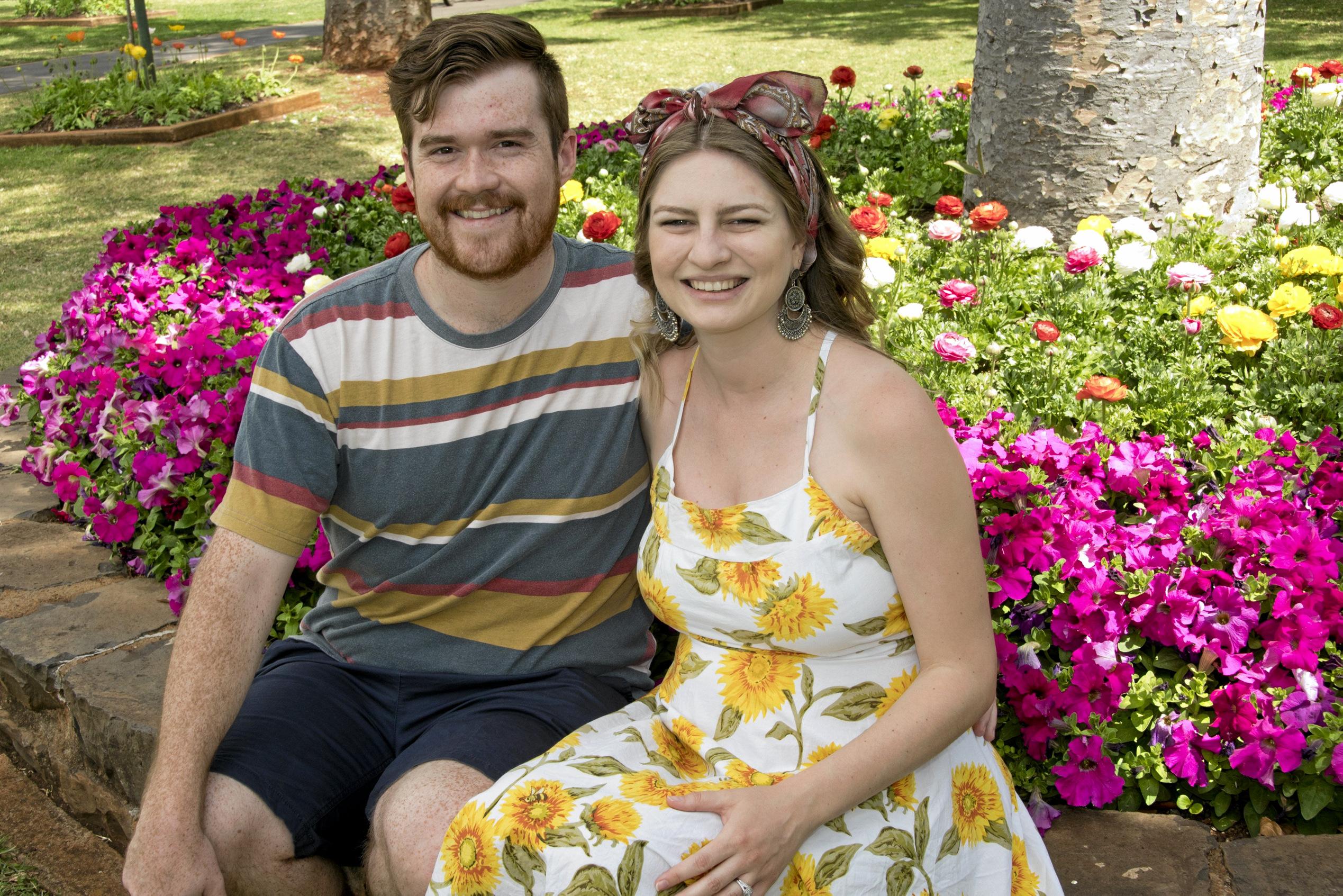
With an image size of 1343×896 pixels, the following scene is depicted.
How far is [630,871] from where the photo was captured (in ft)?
5.68

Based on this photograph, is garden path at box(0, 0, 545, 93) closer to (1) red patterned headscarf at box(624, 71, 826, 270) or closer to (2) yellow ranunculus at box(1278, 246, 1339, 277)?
(2) yellow ranunculus at box(1278, 246, 1339, 277)

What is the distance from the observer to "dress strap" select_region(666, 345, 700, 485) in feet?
7.11

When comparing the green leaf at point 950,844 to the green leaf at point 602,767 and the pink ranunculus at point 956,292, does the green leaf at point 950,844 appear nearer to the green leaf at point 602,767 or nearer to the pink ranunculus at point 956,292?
the green leaf at point 602,767

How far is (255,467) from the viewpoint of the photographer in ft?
7.32

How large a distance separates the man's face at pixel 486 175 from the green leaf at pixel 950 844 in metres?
1.26

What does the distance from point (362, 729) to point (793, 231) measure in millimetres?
1249

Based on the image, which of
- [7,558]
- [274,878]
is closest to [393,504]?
[274,878]

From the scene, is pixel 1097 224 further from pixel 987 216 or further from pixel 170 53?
pixel 170 53

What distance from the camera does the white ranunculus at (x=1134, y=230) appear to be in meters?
4.02

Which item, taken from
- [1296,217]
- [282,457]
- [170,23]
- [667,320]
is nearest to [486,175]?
[667,320]

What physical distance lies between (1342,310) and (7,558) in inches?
148

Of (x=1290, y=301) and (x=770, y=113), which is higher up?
(x=770, y=113)

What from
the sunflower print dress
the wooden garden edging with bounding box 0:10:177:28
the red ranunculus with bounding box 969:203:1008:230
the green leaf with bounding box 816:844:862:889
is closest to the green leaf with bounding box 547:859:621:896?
the sunflower print dress

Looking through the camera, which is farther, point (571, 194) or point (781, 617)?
point (571, 194)
